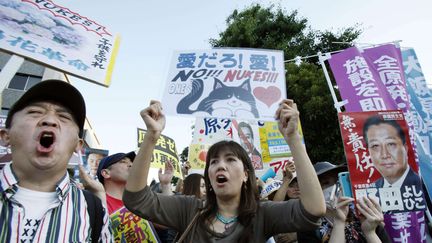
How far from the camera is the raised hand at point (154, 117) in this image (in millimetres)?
1765

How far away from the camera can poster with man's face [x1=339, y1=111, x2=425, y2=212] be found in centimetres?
A: 259

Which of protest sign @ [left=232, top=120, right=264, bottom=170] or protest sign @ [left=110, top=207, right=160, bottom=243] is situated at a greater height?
protest sign @ [left=232, top=120, right=264, bottom=170]

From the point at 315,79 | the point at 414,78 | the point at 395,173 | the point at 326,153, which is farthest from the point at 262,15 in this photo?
the point at 395,173

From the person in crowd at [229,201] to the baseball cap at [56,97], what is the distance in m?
0.34

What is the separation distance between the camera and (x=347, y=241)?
2412 mm

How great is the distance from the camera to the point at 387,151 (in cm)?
276

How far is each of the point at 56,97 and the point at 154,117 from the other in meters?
0.53

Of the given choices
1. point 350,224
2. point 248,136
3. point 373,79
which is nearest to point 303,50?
point 248,136

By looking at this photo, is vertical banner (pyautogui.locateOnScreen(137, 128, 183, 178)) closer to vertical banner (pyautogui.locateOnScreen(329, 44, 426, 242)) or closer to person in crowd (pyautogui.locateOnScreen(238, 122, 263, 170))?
person in crowd (pyautogui.locateOnScreen(238, 122, 263, 170))

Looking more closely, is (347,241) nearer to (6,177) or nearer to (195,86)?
(195,86)

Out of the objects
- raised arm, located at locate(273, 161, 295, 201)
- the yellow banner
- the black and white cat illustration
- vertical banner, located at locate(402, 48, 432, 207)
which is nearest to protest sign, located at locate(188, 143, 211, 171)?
the yellow banner

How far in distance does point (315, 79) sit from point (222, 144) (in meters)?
9.70

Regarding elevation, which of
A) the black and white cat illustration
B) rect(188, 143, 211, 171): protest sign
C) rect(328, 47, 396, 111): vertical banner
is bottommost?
rect(188, 143, 211, 171): protest sign

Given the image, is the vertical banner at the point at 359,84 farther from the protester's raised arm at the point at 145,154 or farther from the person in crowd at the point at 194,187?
the protester's raised arm at the point at 145,154
